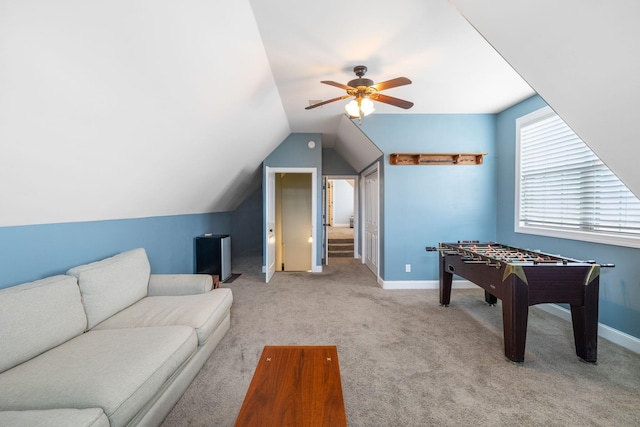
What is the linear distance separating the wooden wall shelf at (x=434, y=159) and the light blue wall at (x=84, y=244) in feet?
11.1

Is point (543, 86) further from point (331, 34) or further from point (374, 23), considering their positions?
point (331, 34)

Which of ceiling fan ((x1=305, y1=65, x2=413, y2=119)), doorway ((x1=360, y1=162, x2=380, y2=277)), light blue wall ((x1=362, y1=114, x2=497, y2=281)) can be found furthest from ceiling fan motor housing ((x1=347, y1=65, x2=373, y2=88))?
doorway ((x1=360, y1=162, x2=380, y2=277))

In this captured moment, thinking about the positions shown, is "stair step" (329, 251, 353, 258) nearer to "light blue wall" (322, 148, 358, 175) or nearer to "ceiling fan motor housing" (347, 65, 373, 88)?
"light blue wall" (322, 148, 358, 175)

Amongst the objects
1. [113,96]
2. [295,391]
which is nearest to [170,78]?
[113,96]

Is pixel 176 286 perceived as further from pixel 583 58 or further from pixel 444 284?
pixel 583 58

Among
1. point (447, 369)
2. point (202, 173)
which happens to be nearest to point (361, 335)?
point (447, 369)

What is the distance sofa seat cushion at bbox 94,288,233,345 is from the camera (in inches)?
74.8

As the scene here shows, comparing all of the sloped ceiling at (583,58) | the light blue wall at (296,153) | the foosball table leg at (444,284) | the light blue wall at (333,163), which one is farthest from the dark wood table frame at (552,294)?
the light blue wall at (333,163)

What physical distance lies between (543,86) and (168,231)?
404 centimetres

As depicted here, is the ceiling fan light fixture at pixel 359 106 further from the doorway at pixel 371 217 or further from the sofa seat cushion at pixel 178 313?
the sofa seat cushion at pixel 178 313

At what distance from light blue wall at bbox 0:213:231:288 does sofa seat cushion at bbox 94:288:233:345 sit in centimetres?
58

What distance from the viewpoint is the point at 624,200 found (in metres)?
2.43

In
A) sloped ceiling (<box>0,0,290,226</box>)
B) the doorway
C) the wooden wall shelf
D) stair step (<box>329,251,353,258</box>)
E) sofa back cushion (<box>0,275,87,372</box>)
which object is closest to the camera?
sloped ceiling (<box>0,0,290,226</box>)

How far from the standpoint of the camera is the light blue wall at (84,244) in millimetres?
1700
